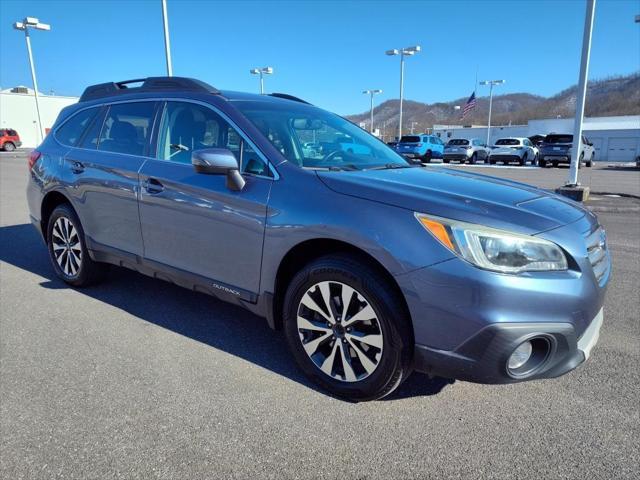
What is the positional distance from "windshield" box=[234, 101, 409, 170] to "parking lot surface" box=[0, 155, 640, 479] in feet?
4.57

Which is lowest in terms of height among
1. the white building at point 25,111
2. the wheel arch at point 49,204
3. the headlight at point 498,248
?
the wheel arch at point 49,204

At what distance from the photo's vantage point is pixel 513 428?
247 centimetres

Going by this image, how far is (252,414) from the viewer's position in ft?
8.43

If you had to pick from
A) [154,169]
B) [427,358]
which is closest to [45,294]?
[154,169]

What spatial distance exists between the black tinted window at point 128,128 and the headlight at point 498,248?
2.60m

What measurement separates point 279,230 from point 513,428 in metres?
1.67

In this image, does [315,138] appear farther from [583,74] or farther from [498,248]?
[583,74]

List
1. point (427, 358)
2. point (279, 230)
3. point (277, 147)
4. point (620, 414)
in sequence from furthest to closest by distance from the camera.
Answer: point (277, 147) → point (279, 230) → point (620, 414) → point (427, 358)

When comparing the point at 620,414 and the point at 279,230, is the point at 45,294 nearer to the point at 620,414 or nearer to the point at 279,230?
the point at 279,230

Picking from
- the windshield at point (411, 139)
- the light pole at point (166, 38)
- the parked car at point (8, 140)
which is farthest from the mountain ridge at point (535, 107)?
the light pole at point (166, 38)

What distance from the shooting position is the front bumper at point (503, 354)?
219 centimetres

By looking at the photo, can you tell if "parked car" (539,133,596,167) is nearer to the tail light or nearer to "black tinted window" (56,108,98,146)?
"black tinted window" (56,108,98,146)

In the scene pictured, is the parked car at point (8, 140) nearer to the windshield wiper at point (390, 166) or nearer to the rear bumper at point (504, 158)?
the rear bumper at point (504, 158)

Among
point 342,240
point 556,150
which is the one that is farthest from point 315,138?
point 556,150
